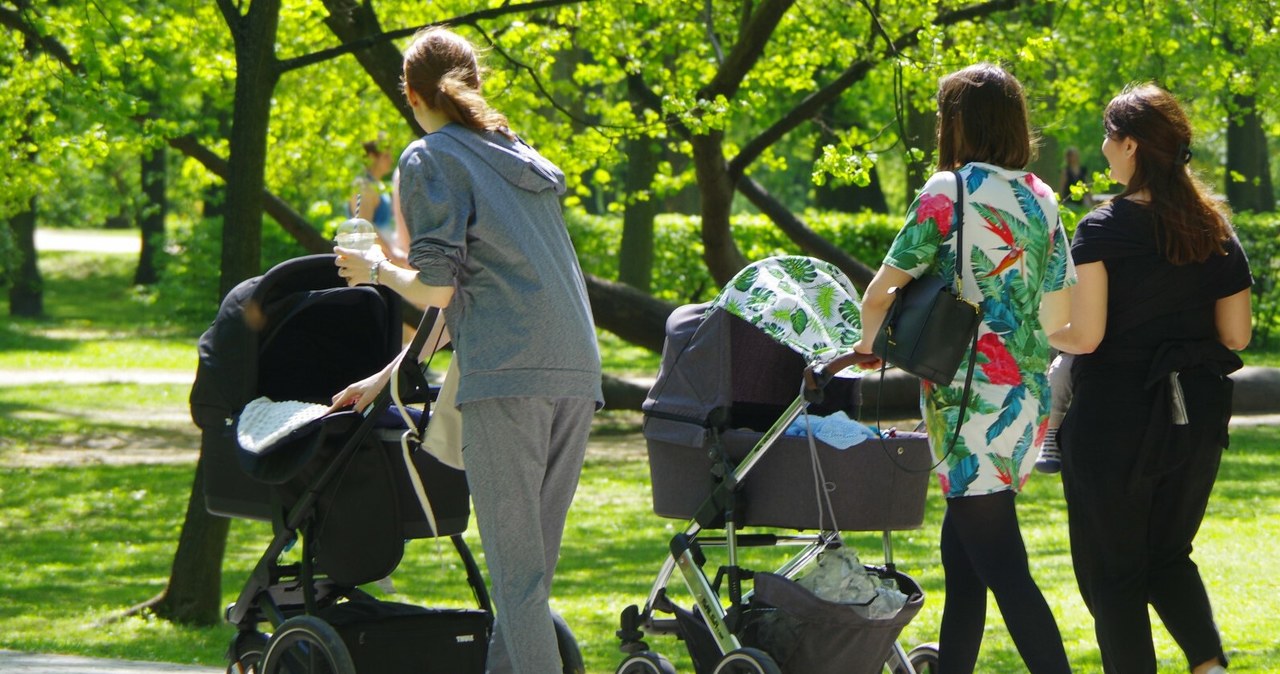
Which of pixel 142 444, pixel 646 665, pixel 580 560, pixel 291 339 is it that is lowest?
pixel 142 444

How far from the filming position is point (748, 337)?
5.12 metres

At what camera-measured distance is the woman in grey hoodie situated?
4391mm

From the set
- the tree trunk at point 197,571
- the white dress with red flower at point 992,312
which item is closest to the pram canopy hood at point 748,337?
the white dress with red flower at point 992,312

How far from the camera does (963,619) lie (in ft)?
15.5

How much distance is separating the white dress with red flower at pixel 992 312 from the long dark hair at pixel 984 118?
67 millimetres

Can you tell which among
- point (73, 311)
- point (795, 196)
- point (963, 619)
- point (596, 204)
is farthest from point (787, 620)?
point (795, 196)

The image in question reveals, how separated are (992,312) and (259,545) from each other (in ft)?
22.9

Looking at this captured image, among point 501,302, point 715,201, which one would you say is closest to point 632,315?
point 715,201

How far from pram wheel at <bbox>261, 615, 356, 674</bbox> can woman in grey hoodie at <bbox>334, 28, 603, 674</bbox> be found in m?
0.49

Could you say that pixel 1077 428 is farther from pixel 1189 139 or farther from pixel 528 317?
pixel 528 317

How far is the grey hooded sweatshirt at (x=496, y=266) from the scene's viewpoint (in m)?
4.39

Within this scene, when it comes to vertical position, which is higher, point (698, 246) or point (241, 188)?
point (241, 188)

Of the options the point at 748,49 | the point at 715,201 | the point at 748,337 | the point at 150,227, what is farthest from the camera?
the point at 150,227

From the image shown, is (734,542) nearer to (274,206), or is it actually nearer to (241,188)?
(241,188)
